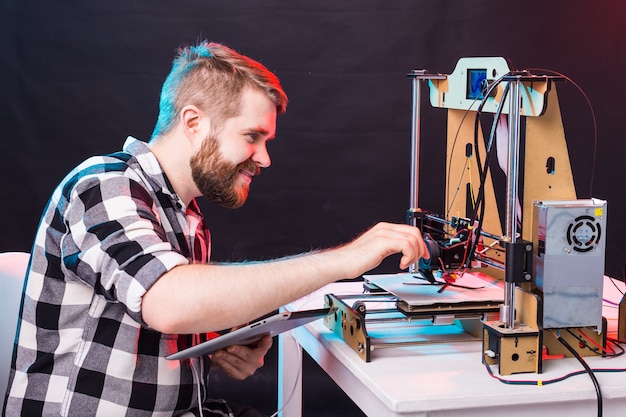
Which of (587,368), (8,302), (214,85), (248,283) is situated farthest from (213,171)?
(587,368)

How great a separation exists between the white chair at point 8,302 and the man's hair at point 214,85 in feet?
1.44

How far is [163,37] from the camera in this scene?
10.5 feet

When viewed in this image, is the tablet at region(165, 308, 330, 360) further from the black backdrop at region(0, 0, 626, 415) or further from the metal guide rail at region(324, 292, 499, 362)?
the black backdrop at region(0, 0, 626, 415)

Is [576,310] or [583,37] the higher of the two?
[583,37]

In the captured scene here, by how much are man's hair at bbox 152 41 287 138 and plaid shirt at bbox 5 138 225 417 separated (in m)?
0.19

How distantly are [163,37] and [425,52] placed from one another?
0.97 metres

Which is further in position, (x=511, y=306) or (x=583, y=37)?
(x=583, y=37)

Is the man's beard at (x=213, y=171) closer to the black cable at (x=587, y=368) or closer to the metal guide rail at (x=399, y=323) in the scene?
the metal guide rail at (x=399, y=323)

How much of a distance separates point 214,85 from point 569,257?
80cm

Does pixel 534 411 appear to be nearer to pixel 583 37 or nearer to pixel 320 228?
pixel 320 228

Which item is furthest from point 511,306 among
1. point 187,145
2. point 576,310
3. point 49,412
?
point 49,412

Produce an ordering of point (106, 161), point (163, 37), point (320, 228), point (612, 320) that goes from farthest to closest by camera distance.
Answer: point (320, 228) < point (163, 37) < point (612, 320) < point (106, 161)

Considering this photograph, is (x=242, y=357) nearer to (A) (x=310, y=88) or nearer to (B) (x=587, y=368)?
(B) (x=587, y=368)

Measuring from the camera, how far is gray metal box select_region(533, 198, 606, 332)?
1.69 m
